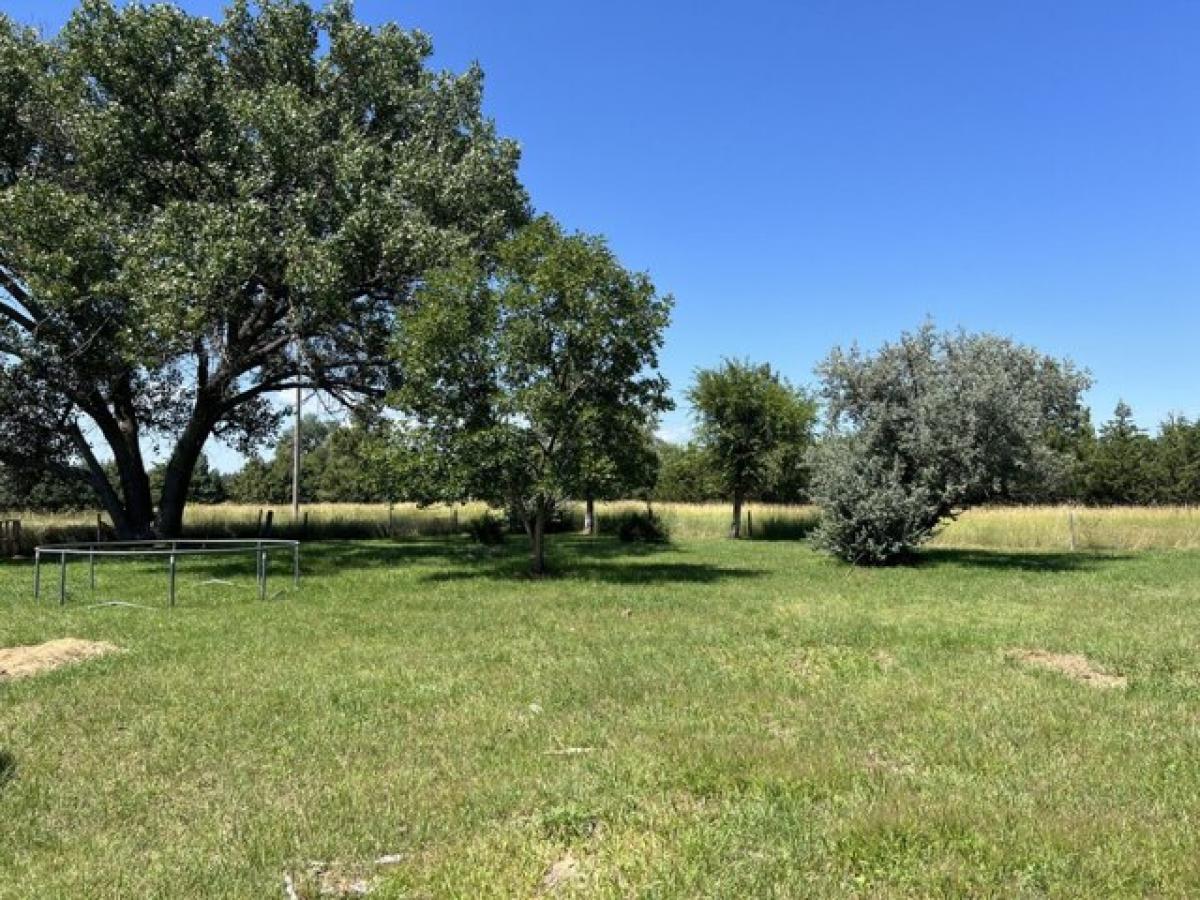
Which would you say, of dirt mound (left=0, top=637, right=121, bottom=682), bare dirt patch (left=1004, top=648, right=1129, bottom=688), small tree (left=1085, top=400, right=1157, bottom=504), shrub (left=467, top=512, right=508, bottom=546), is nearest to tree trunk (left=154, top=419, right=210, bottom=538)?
shrub (left=467, top=512, right=508, bottom=546)

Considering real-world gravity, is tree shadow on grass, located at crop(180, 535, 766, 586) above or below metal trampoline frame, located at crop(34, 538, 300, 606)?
below

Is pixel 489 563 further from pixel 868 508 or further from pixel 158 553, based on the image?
pixel 158 553

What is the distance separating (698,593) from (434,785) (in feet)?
29.6

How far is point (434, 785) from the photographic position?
4.84 metres

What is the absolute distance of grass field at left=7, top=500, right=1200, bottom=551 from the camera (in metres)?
26.6

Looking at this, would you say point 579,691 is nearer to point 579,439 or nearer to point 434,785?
point 434,785

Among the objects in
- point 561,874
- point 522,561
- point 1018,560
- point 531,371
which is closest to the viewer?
point 561,874

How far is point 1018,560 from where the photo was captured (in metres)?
20.9

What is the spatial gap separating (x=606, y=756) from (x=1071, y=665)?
4.97 m

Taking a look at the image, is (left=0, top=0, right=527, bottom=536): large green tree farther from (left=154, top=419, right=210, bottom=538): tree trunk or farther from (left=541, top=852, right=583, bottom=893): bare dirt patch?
(left=541, top=852, right=583, bottom=893): bare dirt patch

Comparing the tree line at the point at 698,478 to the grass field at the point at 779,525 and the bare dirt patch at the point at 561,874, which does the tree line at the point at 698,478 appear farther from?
the bare dirt patch at the point at 561,874

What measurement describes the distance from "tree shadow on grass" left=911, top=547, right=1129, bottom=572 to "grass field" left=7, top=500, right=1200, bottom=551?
3.19 metres

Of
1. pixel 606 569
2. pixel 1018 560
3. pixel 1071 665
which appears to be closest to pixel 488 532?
pixel 606 569

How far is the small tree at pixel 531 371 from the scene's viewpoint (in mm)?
15078
